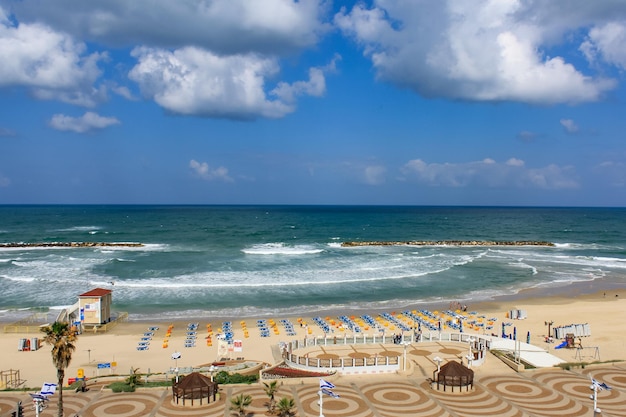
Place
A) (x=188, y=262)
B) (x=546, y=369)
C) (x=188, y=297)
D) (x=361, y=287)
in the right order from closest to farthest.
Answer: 1. (x=546, y=369)
2. (x=188, y=297)
3. (x=361, y=287)
4. (x=188, y=262)

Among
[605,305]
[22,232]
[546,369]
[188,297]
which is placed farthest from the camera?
[22,232]

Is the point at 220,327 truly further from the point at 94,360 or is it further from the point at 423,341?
the point at 423,341

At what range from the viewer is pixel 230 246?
104250 millimetres

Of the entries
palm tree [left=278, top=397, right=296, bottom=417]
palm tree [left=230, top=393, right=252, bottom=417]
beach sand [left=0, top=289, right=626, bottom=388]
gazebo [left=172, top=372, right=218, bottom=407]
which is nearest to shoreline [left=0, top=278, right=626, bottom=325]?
beach sand [left=0, top=289, right=626, bottom=388]

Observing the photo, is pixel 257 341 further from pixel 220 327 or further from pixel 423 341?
pixel 423 341

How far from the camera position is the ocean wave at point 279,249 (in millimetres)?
92500

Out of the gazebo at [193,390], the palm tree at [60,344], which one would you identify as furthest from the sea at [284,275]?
the palm tree at [60,344]

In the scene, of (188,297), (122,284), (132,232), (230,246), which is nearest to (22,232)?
(132,232)

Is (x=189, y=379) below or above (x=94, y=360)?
above

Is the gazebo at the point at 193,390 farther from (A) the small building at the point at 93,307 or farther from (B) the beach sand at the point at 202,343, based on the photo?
(A) the small building at the point at 93,307

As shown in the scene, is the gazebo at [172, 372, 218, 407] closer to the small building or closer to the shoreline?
the small building

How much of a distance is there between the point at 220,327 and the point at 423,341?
1745 centimetres

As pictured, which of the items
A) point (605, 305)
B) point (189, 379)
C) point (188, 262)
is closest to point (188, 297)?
point (188, 262)

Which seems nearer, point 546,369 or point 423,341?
point 546,369
